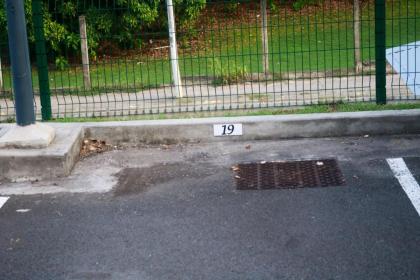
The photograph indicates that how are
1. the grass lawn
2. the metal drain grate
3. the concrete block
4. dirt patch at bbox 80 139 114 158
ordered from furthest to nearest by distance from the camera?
the grass lawn, dirt patch at bbox 80 139 114 158, the concrete block, the metal drain grate

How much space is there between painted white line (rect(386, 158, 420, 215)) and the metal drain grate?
52 cm

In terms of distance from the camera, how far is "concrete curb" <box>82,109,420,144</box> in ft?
27.8

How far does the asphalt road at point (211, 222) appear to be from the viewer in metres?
5.24

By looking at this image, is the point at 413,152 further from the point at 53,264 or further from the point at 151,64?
the point at 151,64

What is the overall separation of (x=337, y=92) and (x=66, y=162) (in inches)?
197

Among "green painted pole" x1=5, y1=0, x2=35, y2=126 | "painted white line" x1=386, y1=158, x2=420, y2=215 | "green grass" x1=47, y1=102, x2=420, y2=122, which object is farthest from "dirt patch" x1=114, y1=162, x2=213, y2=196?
"painted white line" x1=386, y1=158, x2=420, y2=215

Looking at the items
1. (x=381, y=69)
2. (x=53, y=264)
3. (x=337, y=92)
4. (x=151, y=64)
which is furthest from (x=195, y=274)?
(x=151, y=64)

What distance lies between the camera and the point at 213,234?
19.2ft

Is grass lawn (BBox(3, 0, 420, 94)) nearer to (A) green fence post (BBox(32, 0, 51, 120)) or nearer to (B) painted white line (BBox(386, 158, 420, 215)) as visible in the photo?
(A) green fence post (BBox(32, 0, 51, 120))

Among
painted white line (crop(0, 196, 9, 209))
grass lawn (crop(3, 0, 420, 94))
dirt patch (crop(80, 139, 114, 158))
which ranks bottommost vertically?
painted white line (crop(0, 196, 9, 209))

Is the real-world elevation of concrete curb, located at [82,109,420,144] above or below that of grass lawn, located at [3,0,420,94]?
below

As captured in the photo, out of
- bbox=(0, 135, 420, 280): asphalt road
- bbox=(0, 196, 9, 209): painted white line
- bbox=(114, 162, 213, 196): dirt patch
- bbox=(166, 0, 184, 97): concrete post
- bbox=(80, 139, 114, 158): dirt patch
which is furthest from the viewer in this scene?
bbox=(166, 0, 184, 97): concrete post

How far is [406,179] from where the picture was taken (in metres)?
6.97

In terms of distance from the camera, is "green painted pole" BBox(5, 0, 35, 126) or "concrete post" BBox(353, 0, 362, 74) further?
"concrete post" BBox(353, 0, 362, 74)
